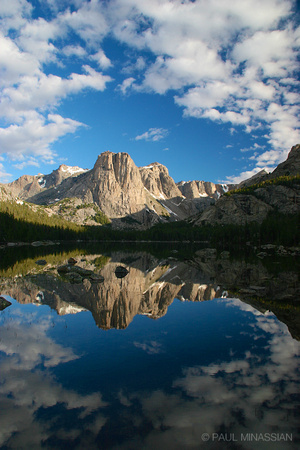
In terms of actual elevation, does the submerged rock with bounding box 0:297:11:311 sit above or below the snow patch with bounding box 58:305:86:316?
above

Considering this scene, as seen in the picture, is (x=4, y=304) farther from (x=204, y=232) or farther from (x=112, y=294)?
(x=204, y=232)

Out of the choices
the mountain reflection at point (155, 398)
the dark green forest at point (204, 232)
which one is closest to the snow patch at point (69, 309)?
the mountain reflection at point (155, 398)

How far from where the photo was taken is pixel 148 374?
27.0 feet

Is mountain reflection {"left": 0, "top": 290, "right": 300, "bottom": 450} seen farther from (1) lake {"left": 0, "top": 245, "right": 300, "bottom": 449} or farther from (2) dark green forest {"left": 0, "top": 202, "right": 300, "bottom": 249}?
(2) dark green forest {"left": 0, "top": 202, "right": 300, "bottom": 249}

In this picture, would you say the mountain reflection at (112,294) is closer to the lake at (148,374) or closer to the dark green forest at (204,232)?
the lake at (148,374)

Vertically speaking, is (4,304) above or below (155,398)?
below

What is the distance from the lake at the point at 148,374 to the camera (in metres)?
5.67

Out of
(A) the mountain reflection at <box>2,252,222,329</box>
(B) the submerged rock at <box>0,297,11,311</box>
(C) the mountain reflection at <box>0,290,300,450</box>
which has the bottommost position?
(A) the mountain reflection at <box>2,252,222,329</box>

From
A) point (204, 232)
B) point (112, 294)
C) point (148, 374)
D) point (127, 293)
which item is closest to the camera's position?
point (148, 374)

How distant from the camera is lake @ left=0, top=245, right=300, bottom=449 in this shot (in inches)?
223

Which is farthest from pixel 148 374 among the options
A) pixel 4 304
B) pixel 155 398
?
pixel 4 304

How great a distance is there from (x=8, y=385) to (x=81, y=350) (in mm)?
2961

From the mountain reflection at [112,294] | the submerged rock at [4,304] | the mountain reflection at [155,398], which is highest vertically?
the mountain reflection at [155,398]

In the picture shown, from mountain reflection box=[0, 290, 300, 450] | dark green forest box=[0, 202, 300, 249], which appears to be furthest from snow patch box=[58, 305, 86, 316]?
dark green forest box=[0, 202, 300, 249]
